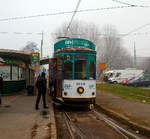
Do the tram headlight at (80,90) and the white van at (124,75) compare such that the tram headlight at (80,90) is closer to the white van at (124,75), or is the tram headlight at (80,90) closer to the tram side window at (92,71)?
the tram side window at (92,71)

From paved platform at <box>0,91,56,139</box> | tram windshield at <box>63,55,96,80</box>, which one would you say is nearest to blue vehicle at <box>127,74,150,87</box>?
tram windshield at <box>63,55,96,80</box>

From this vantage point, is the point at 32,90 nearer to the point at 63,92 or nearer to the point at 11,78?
the point at 11,78

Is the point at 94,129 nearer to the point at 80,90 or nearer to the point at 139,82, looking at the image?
the point at 80,90

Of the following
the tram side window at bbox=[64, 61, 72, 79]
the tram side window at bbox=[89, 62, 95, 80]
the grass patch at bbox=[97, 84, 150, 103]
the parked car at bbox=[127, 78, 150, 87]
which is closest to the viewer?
the tram side window at bbox=[64, 61, 72, 79]

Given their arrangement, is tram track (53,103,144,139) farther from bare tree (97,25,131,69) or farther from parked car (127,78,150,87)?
bare tree (97,25,131,69)

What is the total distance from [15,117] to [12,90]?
27.2 ft

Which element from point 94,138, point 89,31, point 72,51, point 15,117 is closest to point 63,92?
point 72,51

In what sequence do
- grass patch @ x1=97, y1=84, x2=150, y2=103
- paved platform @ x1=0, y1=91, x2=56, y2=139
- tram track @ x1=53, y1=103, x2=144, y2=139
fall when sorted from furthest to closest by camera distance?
1. grass patch @ x1=97, y1=84, x2=150, y2=103
2. tram track @ x1=53, y1=103, x2=144, y2=139
3. paved platform @ x1=0, y1=91, x2=56, y2=139

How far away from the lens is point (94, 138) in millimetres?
5676

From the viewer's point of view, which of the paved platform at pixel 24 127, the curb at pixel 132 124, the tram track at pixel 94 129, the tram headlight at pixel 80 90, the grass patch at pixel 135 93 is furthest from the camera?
the grass patch at pixel 135 93

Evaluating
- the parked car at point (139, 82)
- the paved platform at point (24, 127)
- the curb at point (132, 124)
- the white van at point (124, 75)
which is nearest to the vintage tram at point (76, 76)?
the curb at point (132, 124)

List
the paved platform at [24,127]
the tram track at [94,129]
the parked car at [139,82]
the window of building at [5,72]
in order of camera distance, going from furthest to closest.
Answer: the parked car at [139,82] → the window of building at [5,72] → the tram track at [94,129] → the paved platform at [24,127]

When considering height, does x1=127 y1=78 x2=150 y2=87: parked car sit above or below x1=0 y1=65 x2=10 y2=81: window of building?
below

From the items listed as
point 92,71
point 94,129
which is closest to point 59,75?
point 92,71
